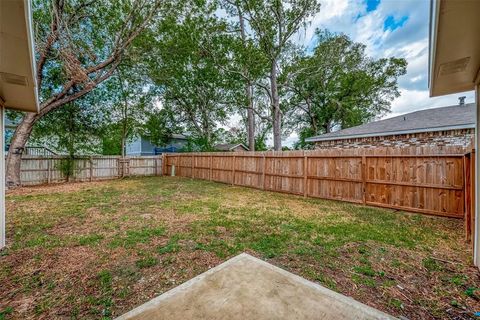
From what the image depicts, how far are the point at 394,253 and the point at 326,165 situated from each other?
3.96 m

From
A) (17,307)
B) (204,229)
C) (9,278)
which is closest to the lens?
(17,307)

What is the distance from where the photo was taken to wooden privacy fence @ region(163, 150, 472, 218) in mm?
4668

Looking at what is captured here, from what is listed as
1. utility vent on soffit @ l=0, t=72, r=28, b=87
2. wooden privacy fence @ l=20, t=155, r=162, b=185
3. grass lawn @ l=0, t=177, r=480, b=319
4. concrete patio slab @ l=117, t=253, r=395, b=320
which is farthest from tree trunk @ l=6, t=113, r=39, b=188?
concrete patio slab @ l=117, t=253, r=395, b=320

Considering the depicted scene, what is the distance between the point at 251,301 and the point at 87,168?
1333 cm

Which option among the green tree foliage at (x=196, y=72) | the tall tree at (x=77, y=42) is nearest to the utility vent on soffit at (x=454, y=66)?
the tall tree at (x=77, y=42)

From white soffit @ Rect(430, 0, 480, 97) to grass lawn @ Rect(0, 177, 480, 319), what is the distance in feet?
8.19

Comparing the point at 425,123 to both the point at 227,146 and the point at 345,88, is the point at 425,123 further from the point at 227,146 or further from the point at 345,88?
the point at 227,146

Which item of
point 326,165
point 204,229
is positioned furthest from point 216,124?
point 204,229

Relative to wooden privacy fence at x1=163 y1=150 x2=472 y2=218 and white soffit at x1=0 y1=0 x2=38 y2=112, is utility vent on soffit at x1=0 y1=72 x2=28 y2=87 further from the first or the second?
wooden privacy fence at x1=163 y1=150 x2=472 y2=218

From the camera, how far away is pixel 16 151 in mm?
8664

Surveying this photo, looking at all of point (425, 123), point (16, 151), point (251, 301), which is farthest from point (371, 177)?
point (16, 151)

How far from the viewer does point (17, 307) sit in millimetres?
1902

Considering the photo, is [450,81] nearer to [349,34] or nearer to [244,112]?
[349,34]

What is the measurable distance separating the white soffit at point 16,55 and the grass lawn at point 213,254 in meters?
2.43
